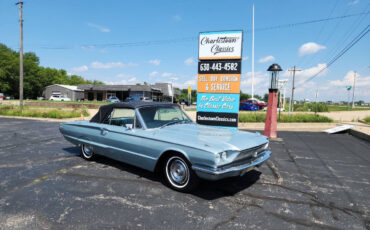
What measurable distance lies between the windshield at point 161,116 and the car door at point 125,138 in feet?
0.63

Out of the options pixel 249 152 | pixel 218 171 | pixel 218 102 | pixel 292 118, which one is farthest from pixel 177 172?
pixel 292 118

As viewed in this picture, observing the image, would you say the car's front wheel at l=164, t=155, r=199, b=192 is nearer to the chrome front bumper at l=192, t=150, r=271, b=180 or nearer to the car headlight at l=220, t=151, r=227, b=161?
the chrome front bumper at l=192, t=150, r=271, b=180

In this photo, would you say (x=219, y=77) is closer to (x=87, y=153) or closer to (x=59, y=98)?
(x=87, y=153)

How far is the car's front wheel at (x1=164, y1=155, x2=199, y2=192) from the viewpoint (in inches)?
135

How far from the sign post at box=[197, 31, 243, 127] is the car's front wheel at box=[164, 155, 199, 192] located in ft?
15.7

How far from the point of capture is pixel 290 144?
26.3ft

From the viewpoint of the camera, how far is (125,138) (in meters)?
4.22

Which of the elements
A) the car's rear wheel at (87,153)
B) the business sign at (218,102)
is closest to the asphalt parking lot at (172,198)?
the car's rear wheel at (87,153)

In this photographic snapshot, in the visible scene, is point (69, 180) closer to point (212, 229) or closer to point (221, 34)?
point (212, 229)

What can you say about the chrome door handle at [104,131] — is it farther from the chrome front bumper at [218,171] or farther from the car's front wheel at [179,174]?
the chrome front bumper at [218,171]

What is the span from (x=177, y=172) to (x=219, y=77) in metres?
5.35

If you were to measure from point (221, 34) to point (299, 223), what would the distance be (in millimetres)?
6840

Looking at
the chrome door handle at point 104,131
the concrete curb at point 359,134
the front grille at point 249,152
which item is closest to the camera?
the front grille at point 249,152

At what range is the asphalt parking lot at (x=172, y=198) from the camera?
9.16ft
